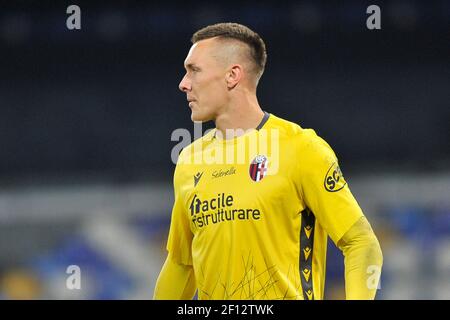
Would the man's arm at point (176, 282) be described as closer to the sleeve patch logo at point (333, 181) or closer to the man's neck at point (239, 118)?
the man's neck at point (239, 118)

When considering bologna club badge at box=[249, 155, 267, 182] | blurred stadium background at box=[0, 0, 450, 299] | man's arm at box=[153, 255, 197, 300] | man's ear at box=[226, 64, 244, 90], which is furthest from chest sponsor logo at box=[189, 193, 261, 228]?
blurred stadium background at box=[0, 0, 450, 299]

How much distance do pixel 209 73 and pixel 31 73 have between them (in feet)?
19.4

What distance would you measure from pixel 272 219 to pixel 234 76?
644mm

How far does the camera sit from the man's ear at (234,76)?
10.9 feet

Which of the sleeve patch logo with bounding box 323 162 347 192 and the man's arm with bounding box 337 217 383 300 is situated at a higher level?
the sleeve patch logo with bounding box 323 162 347 192

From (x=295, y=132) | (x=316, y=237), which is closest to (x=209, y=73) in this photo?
(x=295, y=132)

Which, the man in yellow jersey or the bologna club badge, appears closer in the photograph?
the man in yellow jersey

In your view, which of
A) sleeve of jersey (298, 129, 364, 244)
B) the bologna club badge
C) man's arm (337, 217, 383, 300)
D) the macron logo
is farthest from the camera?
the macron logo

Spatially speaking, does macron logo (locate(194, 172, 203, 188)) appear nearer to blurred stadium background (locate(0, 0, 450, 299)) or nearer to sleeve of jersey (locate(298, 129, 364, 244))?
sleeve of jersey (locate(298, 129, 364, 244))

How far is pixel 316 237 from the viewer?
309 cm

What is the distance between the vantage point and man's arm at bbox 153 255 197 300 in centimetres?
335

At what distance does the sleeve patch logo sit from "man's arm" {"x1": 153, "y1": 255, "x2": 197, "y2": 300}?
0.73 metres

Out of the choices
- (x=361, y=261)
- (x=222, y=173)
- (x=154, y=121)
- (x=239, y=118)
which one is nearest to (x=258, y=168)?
(x=222, y=173)

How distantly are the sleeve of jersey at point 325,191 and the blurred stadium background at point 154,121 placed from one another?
4.43 m
